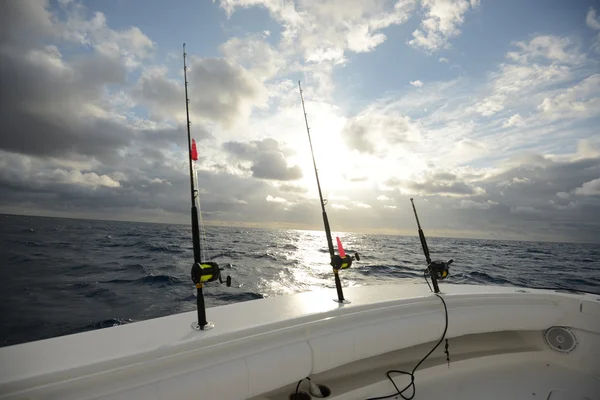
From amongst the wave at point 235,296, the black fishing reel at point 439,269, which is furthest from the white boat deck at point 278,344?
the wave at point 235,296

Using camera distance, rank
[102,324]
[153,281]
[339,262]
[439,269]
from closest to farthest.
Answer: [339,262] → [439,269] → [102,324] → [153,281]

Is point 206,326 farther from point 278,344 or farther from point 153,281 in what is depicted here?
point 153,281

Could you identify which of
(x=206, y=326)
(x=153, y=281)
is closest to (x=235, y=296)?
(x=153, y=281)

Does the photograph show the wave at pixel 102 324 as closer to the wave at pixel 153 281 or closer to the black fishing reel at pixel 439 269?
the wave at pixel 153 281

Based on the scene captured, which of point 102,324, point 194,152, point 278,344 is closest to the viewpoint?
point 278,344

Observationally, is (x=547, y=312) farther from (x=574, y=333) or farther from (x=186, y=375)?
(x=186, y=375)

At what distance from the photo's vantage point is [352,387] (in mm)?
2420

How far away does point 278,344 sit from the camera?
6.42ft

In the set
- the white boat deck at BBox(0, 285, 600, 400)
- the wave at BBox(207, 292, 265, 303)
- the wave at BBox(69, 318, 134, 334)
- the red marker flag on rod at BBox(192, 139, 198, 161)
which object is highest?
the red marker flag on rod at BBox(192, 139, 198, 161)

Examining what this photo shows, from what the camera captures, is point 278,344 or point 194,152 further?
point 194,152

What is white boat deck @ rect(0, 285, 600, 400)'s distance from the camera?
146 cm

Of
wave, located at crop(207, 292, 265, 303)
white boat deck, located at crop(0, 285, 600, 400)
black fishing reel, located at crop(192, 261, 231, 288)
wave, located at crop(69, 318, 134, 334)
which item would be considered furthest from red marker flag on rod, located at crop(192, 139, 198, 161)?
wave, located at crop(207, 292, 265, 303)

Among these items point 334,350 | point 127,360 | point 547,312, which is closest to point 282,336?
point 334,350

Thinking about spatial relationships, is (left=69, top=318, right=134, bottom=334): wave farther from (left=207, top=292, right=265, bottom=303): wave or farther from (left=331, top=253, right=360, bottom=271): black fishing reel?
(left=331, top=253, right=360, bottom=271): black fishing reel
